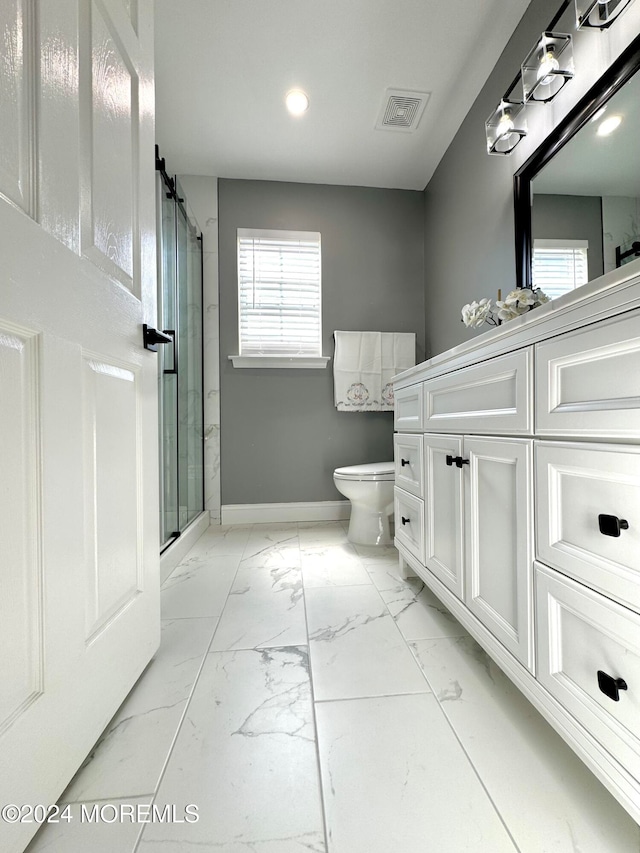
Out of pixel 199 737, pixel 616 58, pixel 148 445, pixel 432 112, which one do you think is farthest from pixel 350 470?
pixel 432 112

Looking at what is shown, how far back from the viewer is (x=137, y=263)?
3.14 feet

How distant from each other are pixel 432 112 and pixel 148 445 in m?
2.16

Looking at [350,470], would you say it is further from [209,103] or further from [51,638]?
[209,103]

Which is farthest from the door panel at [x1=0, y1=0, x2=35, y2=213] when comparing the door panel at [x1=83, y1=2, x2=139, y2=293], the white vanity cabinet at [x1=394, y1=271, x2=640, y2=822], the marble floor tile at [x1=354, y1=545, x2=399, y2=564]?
the marble floor tile at [x1=354, y1=545, x2=399, y2=564]

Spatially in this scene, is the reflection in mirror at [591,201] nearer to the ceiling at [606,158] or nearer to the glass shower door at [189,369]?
the ceiling at [606,158]

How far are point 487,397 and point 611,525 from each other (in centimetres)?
42

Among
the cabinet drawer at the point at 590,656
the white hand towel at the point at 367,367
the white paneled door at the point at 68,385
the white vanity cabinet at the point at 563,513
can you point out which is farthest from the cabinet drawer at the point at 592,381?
the white hand towel at the point at 367,367

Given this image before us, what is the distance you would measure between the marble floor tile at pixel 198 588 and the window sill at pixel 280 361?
48.3 inches

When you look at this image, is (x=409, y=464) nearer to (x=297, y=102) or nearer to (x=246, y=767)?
(x=246, y=767)

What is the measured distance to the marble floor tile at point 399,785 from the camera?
1.88 feet

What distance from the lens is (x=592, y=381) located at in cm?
59

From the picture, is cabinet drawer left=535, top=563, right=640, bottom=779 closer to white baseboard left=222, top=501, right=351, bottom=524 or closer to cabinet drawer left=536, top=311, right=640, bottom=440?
cabinet drawer left=536, top=311, right=640, bottom=440

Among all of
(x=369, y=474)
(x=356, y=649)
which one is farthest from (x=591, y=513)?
(x=369, y=474)

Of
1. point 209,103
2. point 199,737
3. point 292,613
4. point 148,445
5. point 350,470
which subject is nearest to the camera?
point 199,737
